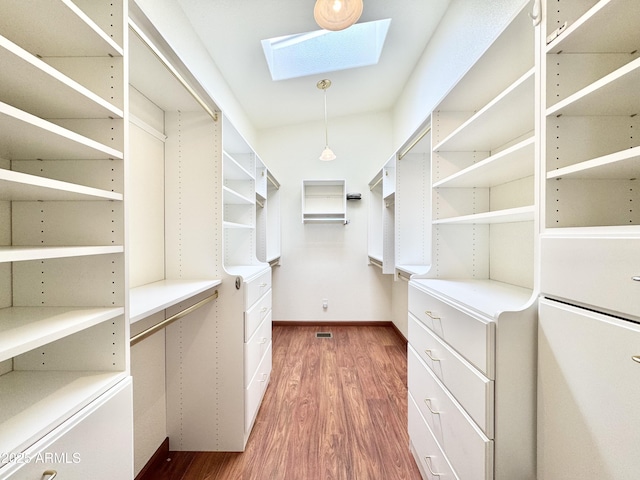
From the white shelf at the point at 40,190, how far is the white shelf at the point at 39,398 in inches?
20.4

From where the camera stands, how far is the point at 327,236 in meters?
3.82

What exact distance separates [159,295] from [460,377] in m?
1.30

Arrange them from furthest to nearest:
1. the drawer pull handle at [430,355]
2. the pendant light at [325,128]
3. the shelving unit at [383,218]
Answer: the shelving unit at [383,218] < the pendant light at [325,128] < the drawer pull handle at [430,355]

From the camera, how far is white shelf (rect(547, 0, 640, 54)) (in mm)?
692

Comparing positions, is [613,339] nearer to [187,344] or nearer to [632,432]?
[632,432]

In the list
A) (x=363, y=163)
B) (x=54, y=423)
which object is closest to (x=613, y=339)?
(x=54, y=423)

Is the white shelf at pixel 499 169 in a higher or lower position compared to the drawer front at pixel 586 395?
higher

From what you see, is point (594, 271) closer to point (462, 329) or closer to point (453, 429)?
point (462, 329)

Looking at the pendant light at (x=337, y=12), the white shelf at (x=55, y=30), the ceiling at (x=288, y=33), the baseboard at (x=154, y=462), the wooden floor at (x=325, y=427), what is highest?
the ceiling at (x=288, y=33)

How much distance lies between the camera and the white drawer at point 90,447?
21.6 inches

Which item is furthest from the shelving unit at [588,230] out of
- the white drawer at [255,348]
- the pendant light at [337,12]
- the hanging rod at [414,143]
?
the white drawer at [255,348]

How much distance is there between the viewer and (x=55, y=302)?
2.67 feet

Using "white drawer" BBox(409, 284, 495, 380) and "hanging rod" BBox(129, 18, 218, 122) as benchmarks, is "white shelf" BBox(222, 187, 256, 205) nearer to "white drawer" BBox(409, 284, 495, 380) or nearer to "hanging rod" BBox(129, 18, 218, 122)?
"hanging rod" BBox(129, 18, 218, 122)

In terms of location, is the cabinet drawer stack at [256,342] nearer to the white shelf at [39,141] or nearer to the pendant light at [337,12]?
the white shelf at [39,141]
